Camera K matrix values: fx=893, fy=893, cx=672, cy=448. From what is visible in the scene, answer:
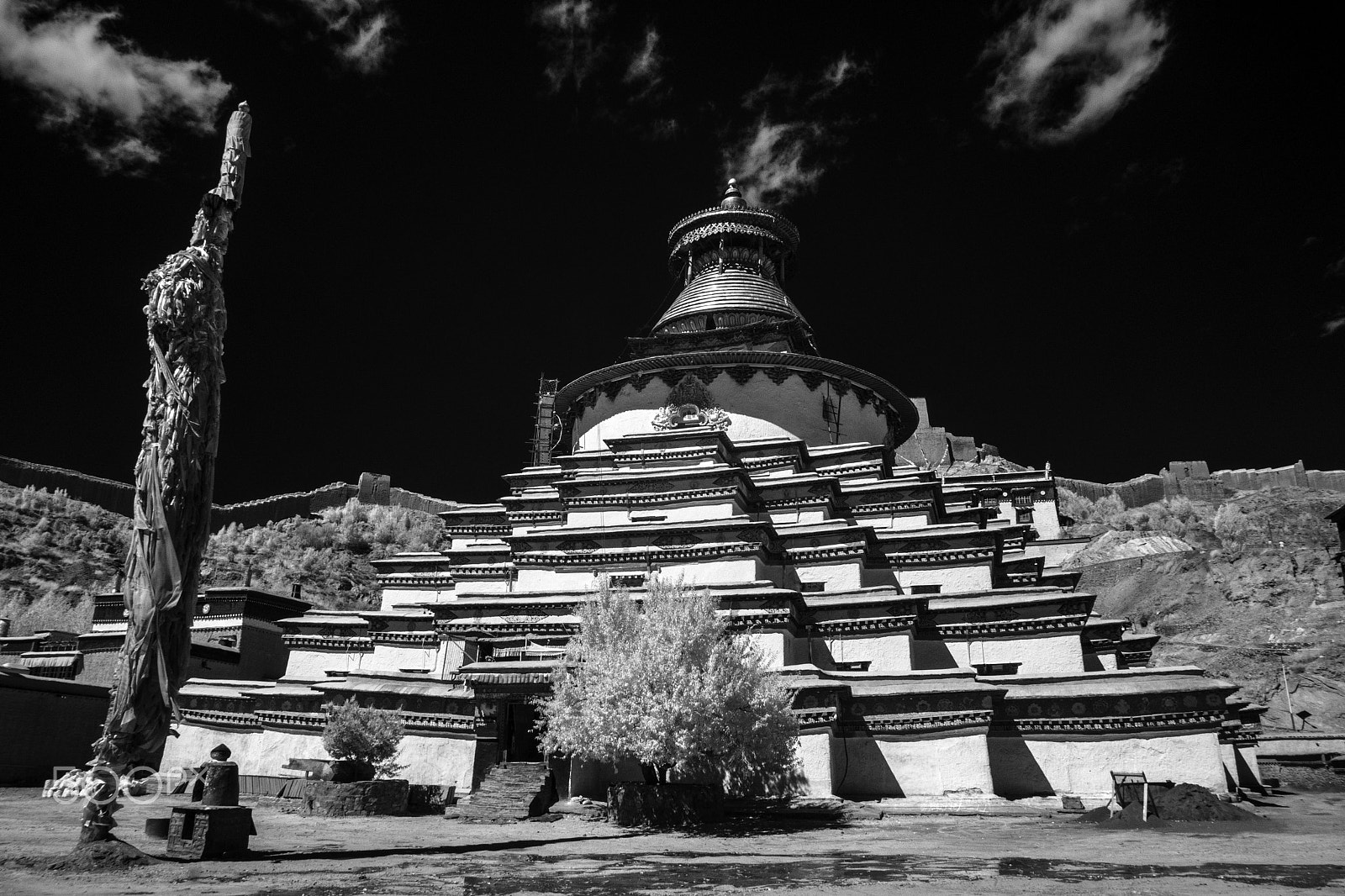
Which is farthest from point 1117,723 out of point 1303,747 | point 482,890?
point 1303,747

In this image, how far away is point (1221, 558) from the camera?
48469mm

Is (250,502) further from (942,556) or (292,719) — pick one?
(942,556)

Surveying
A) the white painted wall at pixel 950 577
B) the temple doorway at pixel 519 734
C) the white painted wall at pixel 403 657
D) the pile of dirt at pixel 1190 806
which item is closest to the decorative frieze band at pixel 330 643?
the white painted wall at pixel 403 657

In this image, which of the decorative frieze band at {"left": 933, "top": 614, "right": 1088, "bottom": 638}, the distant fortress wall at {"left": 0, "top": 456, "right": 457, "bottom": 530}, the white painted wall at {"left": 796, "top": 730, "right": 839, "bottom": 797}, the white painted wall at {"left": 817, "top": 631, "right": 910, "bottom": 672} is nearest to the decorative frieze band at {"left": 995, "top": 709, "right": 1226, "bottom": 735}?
the white painted wall at {"left": 817, "top": 631, "right": 910, "bottom": 672}

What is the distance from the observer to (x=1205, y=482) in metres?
85.2

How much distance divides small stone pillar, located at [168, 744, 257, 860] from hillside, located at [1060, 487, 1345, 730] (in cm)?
3246

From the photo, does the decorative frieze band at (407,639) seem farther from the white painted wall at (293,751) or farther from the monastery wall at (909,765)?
the monastery wall at (909,765)

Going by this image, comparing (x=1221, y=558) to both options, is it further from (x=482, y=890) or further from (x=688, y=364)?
(x=482, y=890)

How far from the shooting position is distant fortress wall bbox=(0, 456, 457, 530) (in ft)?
243

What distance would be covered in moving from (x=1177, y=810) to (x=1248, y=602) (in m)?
34.7

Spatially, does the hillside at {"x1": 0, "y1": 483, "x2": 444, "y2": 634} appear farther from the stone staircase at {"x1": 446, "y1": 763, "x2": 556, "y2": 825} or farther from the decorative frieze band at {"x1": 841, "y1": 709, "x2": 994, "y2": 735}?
the decorative frieze band at {"x1": 841, "y1": 709, "x2": 994, "y2": 735}

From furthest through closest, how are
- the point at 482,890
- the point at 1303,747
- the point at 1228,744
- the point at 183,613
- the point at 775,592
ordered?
the point at 1303,747, the point at 1228,744, the point at 775,592, the point at 183,613, the point at 482,890

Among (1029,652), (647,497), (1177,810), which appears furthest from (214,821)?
(1029,652)

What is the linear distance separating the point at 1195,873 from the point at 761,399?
88.4ft
